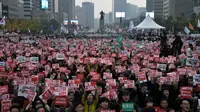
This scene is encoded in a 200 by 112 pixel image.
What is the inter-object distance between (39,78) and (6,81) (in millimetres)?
1488

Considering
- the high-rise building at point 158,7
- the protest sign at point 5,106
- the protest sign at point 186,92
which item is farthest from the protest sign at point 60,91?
the high-rise building at point 158,7

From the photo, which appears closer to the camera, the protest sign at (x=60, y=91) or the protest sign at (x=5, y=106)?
the protest sign at (x=5, y=106)

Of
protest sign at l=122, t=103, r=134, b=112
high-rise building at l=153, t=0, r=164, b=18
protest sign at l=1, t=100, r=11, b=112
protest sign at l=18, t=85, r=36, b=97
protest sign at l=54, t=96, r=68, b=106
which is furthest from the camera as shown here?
high-rise building at l=153, t=0, r=164, b=18

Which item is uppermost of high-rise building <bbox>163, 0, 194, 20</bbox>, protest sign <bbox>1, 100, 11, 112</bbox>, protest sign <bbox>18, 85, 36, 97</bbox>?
high-rise building <bbox>163, 0, 194, 20</bbox>

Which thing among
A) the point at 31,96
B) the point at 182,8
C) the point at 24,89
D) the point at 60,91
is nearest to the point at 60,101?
the point at 60,91

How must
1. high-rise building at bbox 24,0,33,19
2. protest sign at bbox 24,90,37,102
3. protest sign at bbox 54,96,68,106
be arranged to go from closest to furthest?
1. protest sign at bbox 54,96,68,106
2. protest sign at bbox 24,90,37,102
3. high-rise building at bbox 24,0,33,19

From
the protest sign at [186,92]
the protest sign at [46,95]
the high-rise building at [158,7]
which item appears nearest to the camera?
the protest sign at [46,95]

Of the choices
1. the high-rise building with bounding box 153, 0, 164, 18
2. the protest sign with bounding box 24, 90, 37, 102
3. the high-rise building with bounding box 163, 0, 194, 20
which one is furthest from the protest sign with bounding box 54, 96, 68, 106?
the high-rise building with bounding box 153, 0, 164, 18

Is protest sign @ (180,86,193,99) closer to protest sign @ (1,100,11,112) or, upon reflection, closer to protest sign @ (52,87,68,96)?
protest sign @ (52,87,68,96)

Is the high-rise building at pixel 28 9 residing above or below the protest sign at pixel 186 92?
above

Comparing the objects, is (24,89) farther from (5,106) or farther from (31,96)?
(5,106)

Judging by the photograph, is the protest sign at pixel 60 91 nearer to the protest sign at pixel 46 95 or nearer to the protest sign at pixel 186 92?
the protest sign at pixel 46 95

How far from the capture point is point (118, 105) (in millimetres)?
9047

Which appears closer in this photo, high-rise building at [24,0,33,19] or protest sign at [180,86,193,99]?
protest sign at [180,86,193,99]
